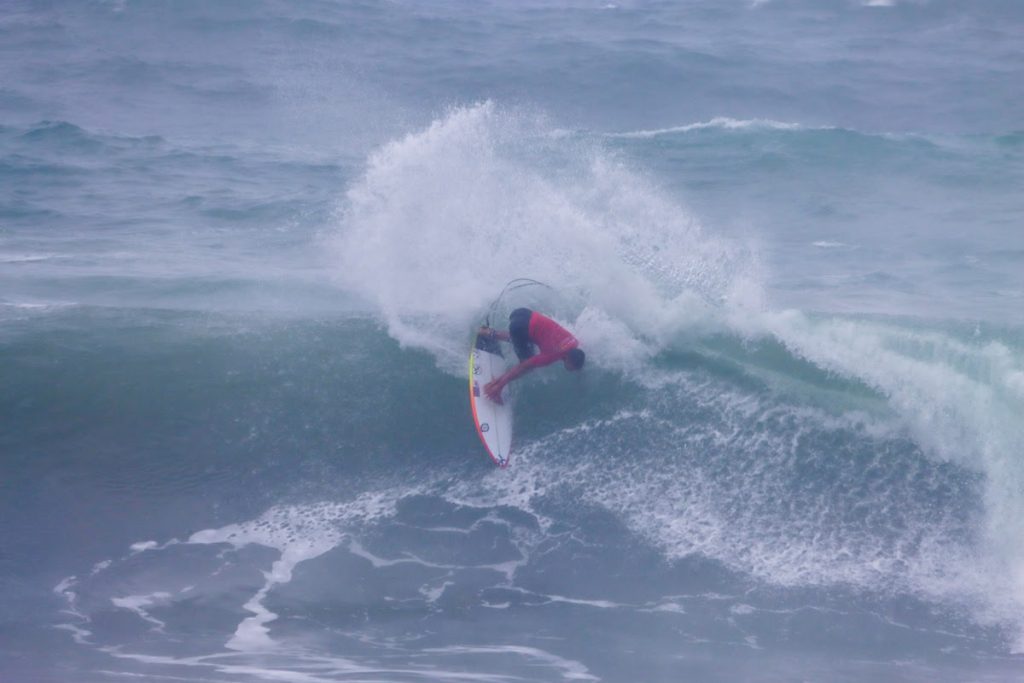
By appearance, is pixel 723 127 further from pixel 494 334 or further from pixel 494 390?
pixel 494 390

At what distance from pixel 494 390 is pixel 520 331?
2.14 ft

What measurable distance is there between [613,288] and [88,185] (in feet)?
44.4

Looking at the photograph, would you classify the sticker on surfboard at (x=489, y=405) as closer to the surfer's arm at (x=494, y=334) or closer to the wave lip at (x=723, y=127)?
the surfer's arm at (x=494, y=334)

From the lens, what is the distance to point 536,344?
9.32 m

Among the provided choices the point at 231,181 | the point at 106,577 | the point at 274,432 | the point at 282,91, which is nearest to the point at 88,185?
the point at 231,181

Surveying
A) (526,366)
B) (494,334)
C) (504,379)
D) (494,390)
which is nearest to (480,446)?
(494,390)

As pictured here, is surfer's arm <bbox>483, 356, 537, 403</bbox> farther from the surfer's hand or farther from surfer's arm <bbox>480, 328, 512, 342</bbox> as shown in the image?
surfer's arm <bbox>480, 328, 512, 342</bbox>

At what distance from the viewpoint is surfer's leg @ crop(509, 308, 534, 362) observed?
9086mm

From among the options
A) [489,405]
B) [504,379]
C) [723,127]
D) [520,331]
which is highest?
[723,127]

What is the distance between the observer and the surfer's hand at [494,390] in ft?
30.5

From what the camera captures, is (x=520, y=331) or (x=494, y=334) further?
(x=494, y=334)

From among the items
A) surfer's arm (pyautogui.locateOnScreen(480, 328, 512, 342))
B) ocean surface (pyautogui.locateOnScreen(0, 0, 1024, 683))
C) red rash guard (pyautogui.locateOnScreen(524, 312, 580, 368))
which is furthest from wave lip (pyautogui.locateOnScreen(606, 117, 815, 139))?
red rash guard (pyautogui.locateOnScreen(524, 312, 580, 368))

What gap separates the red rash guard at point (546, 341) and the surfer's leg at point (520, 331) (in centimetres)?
5

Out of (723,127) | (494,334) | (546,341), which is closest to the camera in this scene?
(546,341)
